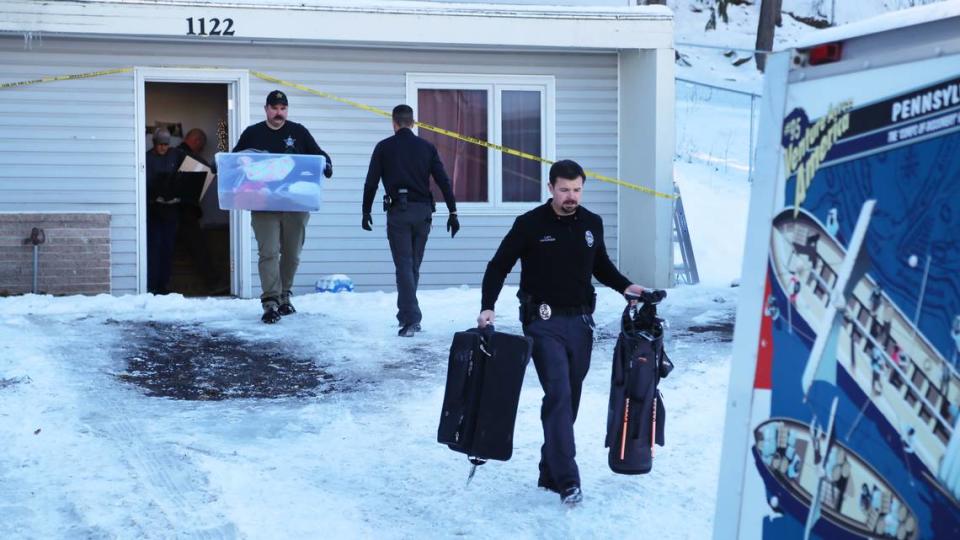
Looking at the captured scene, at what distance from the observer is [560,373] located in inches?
262

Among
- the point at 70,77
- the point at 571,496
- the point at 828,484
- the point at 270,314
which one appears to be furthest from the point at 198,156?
the point at 828,484

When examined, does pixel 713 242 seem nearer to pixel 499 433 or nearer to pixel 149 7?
pixel 149 7

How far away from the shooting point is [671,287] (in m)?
14.7

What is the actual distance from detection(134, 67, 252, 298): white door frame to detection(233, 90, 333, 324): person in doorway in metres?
2.74

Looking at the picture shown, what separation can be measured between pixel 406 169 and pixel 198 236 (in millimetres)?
7071

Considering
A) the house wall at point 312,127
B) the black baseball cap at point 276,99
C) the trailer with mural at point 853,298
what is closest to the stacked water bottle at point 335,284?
the house wall at point 312,127

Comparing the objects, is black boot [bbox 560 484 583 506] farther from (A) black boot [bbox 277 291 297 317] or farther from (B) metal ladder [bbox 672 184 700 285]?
(B) metal ladder [bbox 672 184 700 285]

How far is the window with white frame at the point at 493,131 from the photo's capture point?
1500 centimetres

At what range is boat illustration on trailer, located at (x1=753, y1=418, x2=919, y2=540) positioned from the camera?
3.39m

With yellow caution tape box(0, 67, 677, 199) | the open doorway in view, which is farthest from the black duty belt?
the open doorway

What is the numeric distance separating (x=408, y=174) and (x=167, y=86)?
25.9 feet

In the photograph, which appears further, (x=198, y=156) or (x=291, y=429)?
(x=198, y=156)

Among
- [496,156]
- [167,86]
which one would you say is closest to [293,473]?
[496,156]

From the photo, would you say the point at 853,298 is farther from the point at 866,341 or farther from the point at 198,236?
the point at 198,236
